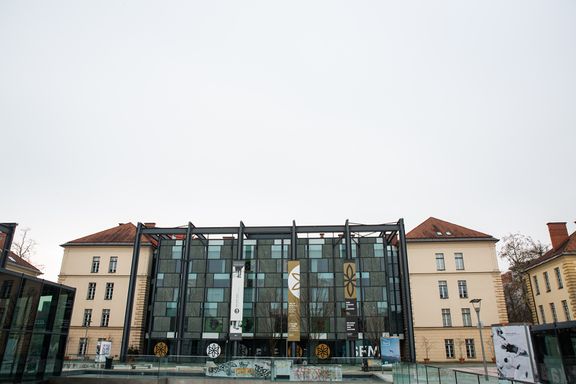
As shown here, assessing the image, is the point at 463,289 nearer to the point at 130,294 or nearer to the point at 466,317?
the point at 466,317

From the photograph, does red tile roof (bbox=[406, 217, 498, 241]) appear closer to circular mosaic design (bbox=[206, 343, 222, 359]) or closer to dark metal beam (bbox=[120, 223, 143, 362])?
circular mosaic design (bbox=[206, 343, 222, 359])

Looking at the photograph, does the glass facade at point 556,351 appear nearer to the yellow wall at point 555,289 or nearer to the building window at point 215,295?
the yellow wall at point 555,289

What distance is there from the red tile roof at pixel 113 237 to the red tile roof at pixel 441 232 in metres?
33.6

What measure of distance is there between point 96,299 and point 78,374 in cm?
2903

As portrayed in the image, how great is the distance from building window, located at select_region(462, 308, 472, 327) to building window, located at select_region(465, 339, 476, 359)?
1.75 meters

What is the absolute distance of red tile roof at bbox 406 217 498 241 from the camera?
52.4 meters

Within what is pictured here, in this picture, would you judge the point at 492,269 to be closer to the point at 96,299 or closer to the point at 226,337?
the point at 226,337

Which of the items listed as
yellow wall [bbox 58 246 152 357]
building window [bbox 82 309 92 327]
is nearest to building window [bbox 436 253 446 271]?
yellow wall [bbox 58 246 152 357]

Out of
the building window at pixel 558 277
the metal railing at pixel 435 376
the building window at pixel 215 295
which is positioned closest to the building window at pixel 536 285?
the building window at pixel 558 277

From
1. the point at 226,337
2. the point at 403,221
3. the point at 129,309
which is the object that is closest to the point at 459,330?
the point at 403,221

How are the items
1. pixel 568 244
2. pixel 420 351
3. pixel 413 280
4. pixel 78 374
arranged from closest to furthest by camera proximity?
1. pixel 78 374
2. pixel 568 244
3. pixel 420 351
4. pixel 413 280

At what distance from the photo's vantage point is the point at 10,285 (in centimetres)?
2073

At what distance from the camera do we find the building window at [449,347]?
157 ft

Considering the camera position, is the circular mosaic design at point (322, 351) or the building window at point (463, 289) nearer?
the circular mosaic design at point (322, 351)
